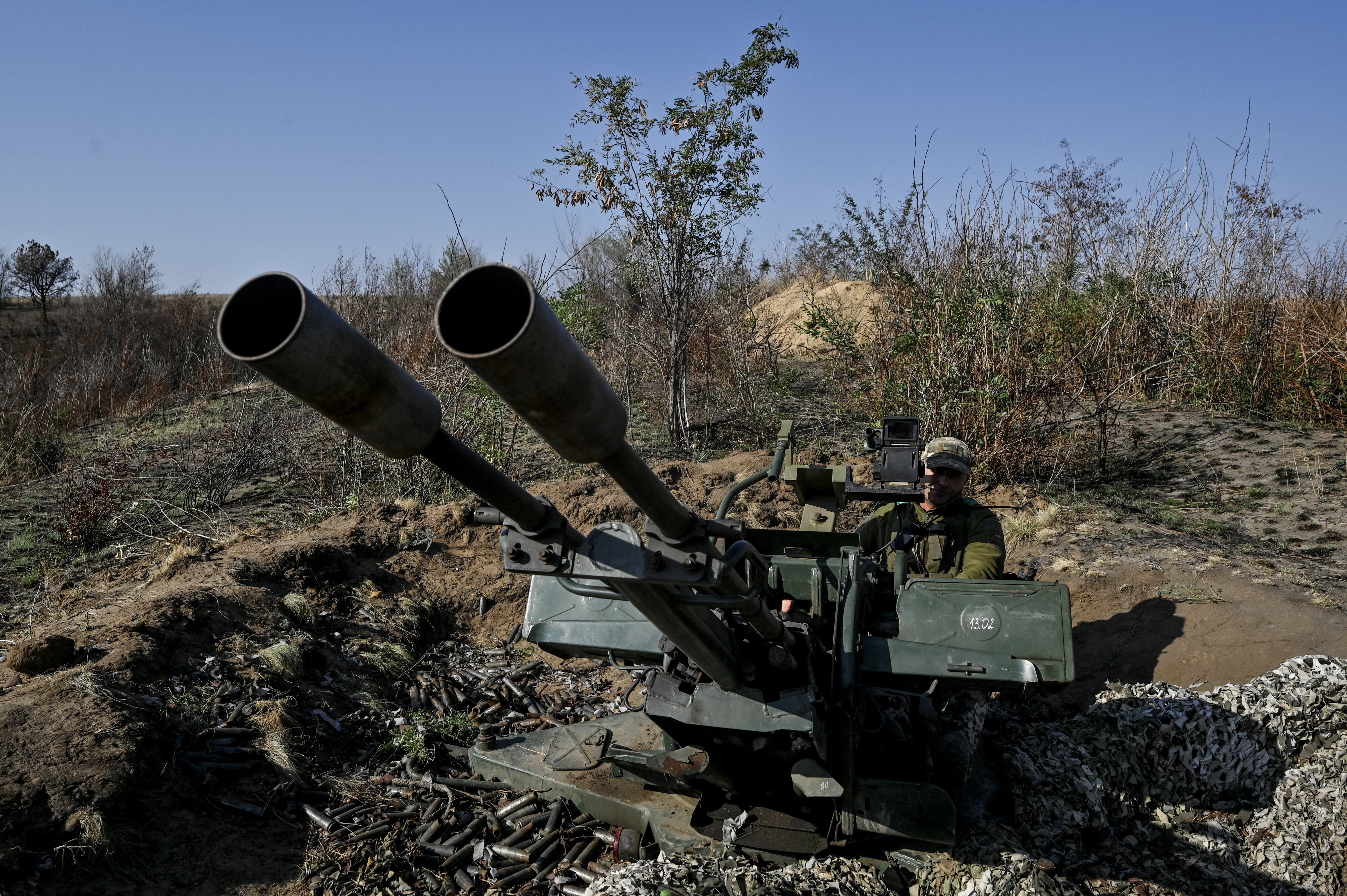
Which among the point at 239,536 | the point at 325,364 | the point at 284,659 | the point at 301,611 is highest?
the point at 325,364

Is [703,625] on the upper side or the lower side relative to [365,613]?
upper

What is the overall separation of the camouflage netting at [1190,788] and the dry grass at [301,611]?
4779mm

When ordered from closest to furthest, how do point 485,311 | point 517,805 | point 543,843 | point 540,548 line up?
point 485,311 → point 540,548 → point 543,843 → point 517,805

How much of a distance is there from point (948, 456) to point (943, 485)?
0.19m

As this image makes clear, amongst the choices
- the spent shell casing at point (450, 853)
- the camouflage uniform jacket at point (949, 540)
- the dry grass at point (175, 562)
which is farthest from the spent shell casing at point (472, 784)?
the dry grass at point (175, 562)

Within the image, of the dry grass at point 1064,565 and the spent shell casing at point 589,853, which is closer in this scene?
the spent shell casing at point 589,853

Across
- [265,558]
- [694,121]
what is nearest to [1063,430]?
[694,121]

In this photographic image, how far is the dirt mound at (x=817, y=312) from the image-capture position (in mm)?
11719

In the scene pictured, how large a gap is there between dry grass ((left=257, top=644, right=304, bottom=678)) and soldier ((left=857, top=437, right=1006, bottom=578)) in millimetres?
3757

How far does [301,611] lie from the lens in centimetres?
664

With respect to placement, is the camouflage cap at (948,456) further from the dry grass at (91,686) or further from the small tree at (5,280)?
the small tree at (5,280)

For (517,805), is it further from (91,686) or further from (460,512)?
(460,512)

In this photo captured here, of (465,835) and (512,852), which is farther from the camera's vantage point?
(465,835)

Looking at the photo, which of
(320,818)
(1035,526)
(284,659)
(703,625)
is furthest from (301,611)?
(1035,526)
